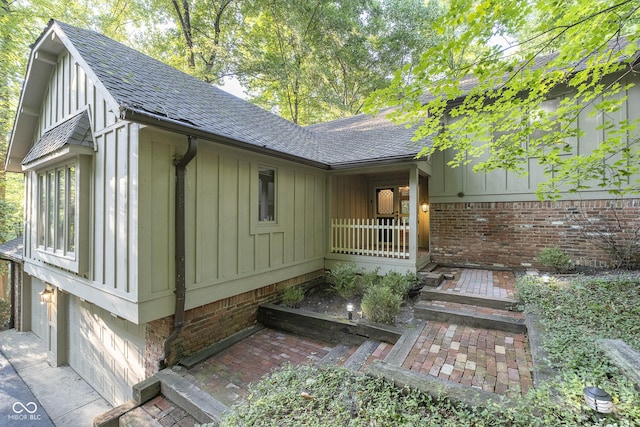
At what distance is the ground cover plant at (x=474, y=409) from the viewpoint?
2.03 metres

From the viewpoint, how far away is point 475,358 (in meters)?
3.32

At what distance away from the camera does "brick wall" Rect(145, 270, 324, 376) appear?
4.09 metres

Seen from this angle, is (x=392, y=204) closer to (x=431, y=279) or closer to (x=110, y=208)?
(x=431, y=279)

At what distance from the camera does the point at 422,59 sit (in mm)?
3580

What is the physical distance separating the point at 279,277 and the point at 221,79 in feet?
44.3

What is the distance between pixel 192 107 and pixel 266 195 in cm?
207

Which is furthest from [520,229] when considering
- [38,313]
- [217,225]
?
[38,313]

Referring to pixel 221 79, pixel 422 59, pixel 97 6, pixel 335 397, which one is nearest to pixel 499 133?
pixel 422 59

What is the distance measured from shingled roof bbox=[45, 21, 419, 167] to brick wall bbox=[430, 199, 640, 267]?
8.69 ft

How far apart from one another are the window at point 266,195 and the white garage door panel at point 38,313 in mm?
7214

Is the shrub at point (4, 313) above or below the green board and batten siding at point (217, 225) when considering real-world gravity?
below

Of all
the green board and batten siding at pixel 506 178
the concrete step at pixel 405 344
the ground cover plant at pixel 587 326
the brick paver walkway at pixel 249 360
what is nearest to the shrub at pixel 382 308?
the concrete step at pixel 405 344

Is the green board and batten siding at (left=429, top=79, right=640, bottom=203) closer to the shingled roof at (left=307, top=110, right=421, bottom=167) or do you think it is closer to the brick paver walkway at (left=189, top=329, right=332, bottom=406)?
the shingled roof at (left=307, top=110, right=421, bottom=167)

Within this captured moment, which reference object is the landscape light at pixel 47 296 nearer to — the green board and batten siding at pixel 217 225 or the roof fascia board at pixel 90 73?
the green board and batten siding at pixel 217 225
